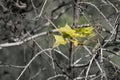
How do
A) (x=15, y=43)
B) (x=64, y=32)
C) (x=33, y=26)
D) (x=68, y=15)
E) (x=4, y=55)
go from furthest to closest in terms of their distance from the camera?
(x=4, y=55)
(x=68, y=15)
(x=33, y=26)
(x=15, y=43)
(x=64, y=32)

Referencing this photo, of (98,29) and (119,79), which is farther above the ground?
(98,29)

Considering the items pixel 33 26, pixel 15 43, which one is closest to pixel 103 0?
pixel 15 43

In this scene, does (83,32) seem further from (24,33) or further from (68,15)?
(68,15)

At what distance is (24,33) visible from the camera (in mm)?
2943

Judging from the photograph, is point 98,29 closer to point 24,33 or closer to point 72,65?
point 72,65

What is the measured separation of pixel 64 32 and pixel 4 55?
320cm

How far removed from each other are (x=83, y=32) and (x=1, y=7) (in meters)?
1.45

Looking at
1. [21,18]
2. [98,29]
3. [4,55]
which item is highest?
[98,29]

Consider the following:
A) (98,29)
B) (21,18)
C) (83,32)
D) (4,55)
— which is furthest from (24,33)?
(4,55)

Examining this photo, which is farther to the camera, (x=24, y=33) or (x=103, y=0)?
(x=24, y=33)

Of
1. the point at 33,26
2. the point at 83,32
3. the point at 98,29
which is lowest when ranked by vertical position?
the point at 33,26

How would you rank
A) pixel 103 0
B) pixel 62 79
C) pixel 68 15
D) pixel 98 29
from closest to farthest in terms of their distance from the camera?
pixel 98 29, pixel 103 0, pixel 62 79, pixel 68 15

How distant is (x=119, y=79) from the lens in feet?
6.38

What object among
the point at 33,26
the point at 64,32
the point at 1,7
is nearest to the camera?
the point at 64,32
